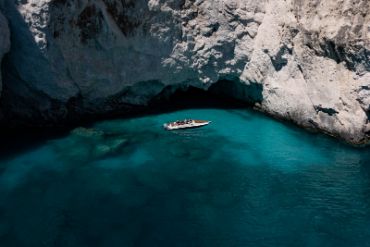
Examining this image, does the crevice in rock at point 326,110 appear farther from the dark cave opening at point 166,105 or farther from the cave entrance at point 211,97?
the cave entrance at point 211,97

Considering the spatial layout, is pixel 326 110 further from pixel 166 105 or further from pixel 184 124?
pixel 166 105

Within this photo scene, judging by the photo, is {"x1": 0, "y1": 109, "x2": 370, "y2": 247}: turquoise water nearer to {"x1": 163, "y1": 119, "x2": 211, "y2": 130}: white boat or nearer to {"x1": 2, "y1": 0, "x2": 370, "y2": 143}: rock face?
{"x1": 163, "y1": 119, "x2": 211, "y2": 130}: white boat

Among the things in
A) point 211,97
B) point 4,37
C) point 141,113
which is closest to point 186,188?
point 141,113

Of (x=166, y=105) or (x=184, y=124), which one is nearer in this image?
(x=184, y=124)

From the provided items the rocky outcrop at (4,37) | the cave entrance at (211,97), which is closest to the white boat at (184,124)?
the cave entrance at (211,97)

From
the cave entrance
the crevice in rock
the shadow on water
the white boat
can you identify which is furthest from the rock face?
the white boat

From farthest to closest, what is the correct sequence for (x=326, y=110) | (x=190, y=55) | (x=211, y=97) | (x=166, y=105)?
(x=211, y=97)
(x=166, y=105)
(x=190, y=55)
(x=326, y=110)
